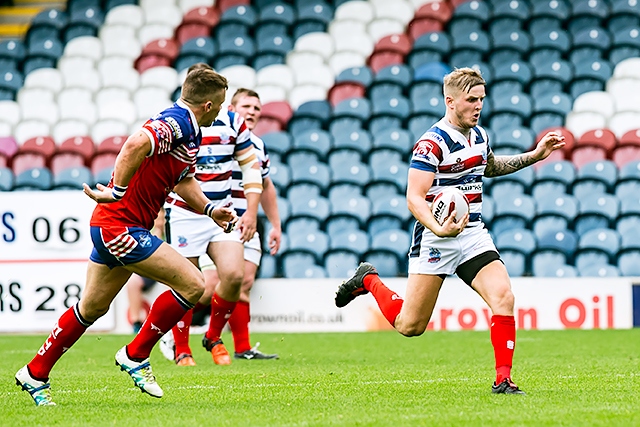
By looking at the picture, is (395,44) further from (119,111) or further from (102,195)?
(102,195)

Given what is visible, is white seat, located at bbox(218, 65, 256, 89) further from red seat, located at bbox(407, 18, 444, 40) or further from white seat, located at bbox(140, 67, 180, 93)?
red seat, located at bbox(407, 18, 444, 40)

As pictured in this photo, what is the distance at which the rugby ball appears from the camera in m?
5.93

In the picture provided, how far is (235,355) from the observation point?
930cm

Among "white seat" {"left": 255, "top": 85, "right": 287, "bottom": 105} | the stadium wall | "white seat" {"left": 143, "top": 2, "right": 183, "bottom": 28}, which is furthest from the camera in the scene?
"white seat" {"left": 143, "top": 2, "right": 183, "bottom": 28}

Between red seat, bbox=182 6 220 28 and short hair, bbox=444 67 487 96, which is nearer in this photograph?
short hair, bbox=444 67 487 96

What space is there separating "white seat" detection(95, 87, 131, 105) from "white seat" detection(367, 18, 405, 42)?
4.23m

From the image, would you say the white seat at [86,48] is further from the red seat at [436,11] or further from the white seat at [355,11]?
the red seat at [436,11]

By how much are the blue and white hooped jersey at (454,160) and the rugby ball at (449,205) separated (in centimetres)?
19

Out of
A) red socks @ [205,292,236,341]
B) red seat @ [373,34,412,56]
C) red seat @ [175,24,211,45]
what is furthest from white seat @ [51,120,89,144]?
red socks @ [205,292,236,341]

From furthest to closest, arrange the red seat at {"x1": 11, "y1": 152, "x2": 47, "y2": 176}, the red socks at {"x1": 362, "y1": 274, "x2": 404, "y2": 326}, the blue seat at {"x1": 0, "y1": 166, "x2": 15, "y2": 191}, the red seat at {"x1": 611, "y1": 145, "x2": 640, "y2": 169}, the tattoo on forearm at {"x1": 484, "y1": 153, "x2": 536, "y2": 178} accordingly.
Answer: the red seat at {"x1": 11, "y1": 152, "x2": 47, "y2": 176} < the red seat at {"x1": 611, "y1": 145, "x2": 640, "y2": 169} < the blue seat at {"x1": 0, "y1": 166, "x2": 15, "y2": 191} < the red socks at {"x1": 362, "y1": 274, "x2": 404, "y2": 326} < the tattoo on forearm at {"x1": 484, "y1": 153, "x2": 536, "y2": 178}

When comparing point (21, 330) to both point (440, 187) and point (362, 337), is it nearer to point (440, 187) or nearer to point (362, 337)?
point (362, 337)

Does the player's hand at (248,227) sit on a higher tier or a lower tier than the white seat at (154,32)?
lower

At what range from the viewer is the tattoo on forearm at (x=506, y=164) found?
21.8 ft

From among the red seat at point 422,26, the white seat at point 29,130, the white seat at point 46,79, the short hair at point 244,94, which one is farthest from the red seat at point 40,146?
the short hair at point 244,94
